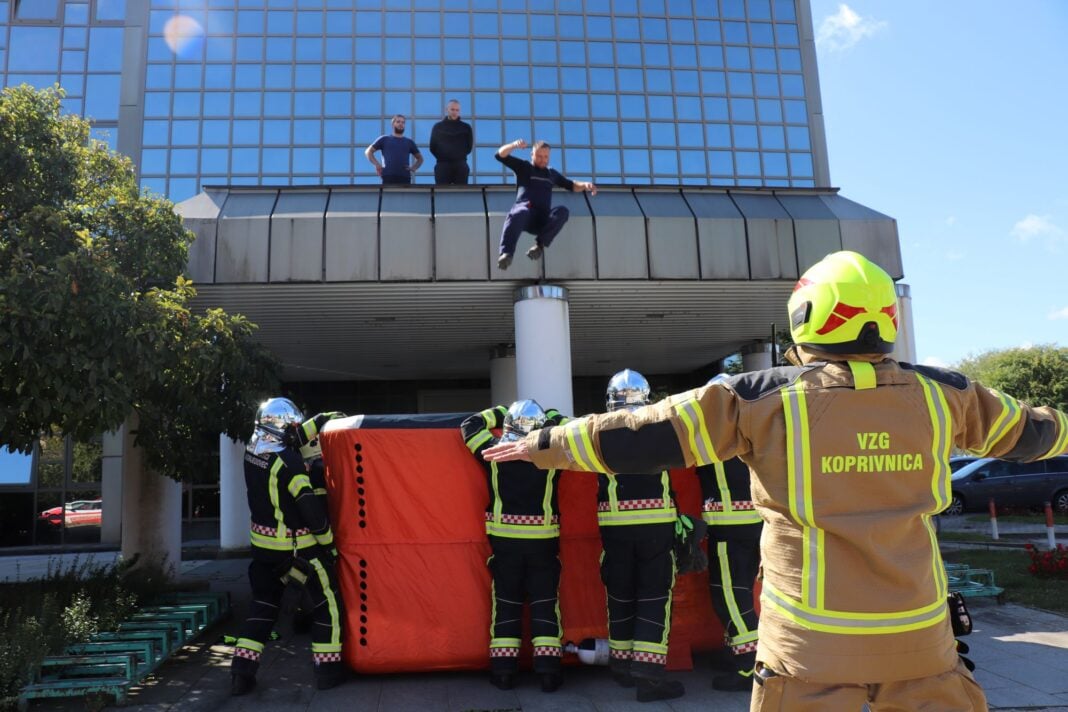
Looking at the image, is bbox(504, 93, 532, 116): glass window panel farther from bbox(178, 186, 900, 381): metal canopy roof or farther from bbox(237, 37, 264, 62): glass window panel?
bbox(178, 186, 900, 381): metal canopy roof

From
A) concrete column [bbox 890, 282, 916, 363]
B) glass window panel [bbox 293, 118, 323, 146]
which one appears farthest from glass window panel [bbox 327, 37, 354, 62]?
concrete column [bbox 890, 282, 916, 363]

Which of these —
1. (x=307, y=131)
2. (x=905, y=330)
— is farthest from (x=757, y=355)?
(x=307, y=131)

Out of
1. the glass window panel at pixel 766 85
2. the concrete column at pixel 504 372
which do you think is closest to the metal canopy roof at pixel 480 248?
the concrete column at pixel 504 372

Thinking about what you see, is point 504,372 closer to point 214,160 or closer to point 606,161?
point 606,161

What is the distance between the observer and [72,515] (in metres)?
18.6

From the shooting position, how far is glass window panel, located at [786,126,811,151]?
28141mm

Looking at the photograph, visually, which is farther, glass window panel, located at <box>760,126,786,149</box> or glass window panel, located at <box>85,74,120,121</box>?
glass window panel, located at <box>760,126,786,149</box>

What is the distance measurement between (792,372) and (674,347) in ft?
43.8

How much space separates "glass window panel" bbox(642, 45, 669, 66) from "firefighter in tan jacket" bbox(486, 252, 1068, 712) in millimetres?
27982

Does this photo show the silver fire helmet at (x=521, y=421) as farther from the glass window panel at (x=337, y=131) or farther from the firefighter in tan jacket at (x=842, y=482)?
the glass window panel at (x=337, y=131)

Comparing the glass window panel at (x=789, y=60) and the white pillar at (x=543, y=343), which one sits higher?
the glass window panel at (x=789, y=60)

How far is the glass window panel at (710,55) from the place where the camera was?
28188 mm

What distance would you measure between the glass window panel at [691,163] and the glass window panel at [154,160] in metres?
18.7

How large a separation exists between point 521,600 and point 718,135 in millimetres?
25954
